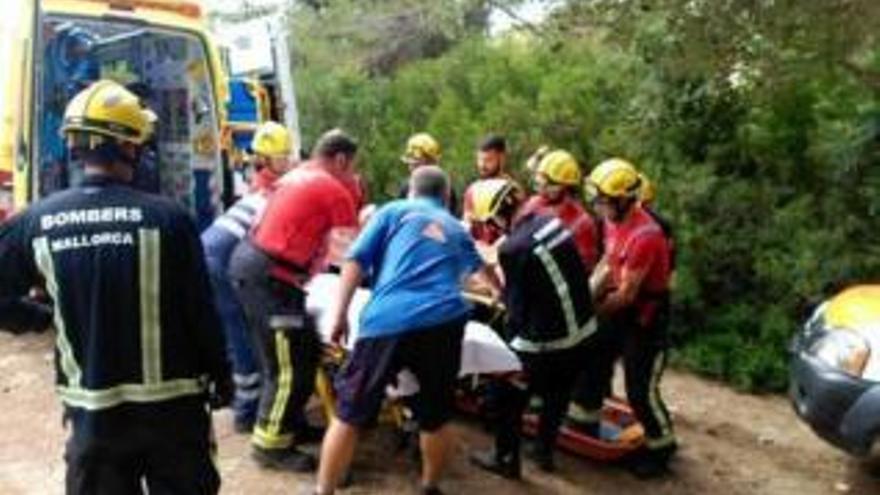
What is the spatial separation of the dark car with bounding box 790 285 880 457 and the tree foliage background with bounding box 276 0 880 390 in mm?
Answer: 2287

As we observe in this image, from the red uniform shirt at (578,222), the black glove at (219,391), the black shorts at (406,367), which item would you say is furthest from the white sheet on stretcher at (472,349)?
the black glove at (219,391)

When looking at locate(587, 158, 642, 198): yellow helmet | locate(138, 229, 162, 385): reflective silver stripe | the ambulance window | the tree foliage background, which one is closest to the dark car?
locate(587, 158, 642, 198): yellow helmet

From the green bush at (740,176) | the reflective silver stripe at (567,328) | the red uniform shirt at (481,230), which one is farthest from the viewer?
the green bush at (740,176)

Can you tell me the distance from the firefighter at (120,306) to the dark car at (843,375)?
3.05 meters

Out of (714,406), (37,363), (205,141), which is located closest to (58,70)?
(205,141)

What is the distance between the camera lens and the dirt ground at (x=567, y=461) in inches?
233

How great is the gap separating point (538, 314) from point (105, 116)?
2.89 meters

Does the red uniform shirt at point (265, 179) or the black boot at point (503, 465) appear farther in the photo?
the red uniform shirt at point (265, 179)

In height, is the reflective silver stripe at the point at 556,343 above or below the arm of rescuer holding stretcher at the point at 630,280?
below

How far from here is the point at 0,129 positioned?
301 inches

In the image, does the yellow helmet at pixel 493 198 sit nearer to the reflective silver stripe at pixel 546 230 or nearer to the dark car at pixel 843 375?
the reflective silver stripe at pixel 546 230

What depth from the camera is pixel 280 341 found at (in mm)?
5895

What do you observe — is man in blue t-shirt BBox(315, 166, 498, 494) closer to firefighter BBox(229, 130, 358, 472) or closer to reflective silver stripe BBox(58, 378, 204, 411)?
firefighter BBox(229, 130, 358, 472)

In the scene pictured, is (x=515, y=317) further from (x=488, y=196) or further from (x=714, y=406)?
(x=714, y=406)
